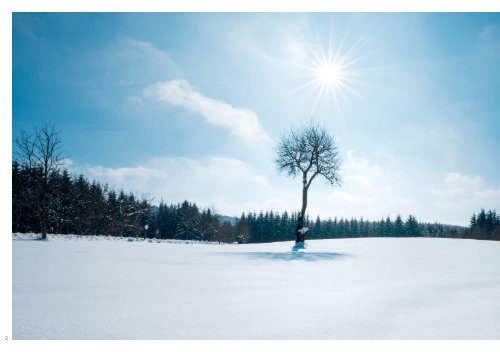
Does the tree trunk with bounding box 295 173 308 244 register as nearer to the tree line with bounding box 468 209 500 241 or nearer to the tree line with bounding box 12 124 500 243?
the tree line with bounding box 12 124 500 243

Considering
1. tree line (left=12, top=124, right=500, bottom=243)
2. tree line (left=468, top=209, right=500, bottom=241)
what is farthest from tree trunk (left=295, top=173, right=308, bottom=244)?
tree line (left=468, top=209, right=500, bottom=241)

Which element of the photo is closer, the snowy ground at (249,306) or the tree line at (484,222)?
the snowy ground at (249,306)

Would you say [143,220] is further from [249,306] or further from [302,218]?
[249,306]

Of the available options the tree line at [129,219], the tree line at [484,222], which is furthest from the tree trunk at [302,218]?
the tree line at [484,222]

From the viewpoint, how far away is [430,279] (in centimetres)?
470

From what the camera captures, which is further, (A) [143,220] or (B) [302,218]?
(A) [143,220]
